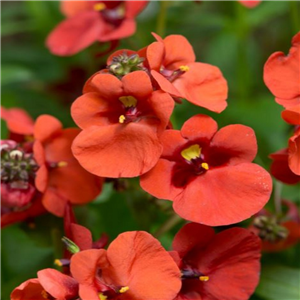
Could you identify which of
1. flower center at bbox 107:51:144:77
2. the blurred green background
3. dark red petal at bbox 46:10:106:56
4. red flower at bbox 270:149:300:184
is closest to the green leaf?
the blurred green background

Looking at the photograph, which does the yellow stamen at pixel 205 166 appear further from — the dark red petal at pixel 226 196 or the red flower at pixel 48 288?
the red flower at pixel 48 288

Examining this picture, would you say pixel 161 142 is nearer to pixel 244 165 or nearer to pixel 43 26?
pixel 244 165

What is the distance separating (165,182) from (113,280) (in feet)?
0.47

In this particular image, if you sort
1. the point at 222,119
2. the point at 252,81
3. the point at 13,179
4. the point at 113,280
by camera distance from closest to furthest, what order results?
the point at 113,280 → the point at 13,179 → the point at 222,119 → the point at 252,81

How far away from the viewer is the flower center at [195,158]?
35.5 inches

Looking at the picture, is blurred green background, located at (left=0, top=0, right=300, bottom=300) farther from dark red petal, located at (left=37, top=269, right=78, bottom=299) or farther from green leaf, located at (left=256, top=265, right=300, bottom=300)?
dark red petal, located at (left=37, top=269, right=78, bottom=299)

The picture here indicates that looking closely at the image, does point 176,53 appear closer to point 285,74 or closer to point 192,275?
point 285,74

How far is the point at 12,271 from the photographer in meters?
1.16

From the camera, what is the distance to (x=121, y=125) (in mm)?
891

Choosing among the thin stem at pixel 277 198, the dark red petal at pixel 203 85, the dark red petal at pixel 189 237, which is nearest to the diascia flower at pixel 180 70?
the dark red petal at pixel 203 85

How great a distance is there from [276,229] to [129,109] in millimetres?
311

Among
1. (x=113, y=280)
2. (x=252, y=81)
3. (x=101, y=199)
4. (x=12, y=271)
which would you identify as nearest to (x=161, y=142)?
(x=113, y=280)

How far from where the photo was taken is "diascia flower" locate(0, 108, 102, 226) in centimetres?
95

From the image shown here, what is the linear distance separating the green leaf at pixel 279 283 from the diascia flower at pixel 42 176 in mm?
304
